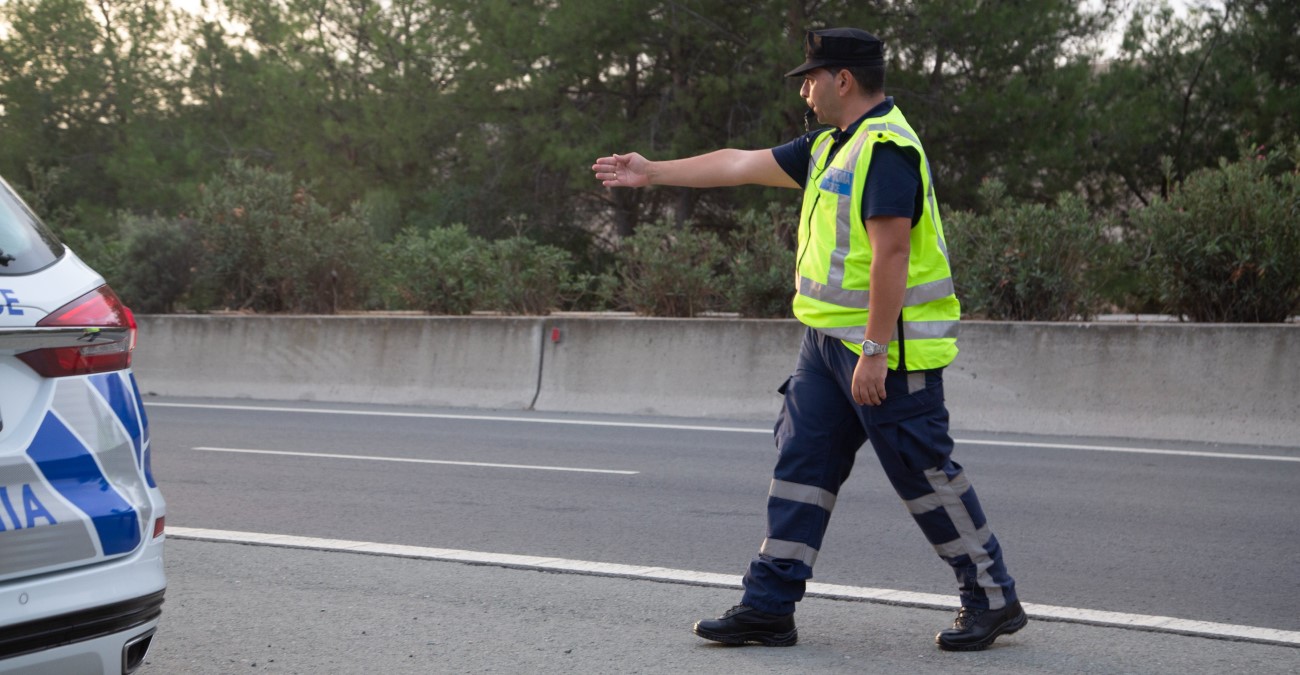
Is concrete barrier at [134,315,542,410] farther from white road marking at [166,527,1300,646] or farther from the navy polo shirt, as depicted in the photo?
the navy polo shirt

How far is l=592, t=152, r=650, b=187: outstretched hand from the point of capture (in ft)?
16.9

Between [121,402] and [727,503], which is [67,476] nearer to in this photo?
[121,402]

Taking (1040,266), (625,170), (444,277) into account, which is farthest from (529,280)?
(625,170)

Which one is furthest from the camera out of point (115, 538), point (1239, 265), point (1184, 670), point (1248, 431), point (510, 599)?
point (1239, 265)

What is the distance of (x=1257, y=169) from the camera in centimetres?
1220

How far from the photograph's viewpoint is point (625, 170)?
5.23 metres

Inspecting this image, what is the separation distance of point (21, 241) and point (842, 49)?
2.57m

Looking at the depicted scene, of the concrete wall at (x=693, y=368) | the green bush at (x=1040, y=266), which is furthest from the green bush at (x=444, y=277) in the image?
the green bush at (x=1040, y=266)

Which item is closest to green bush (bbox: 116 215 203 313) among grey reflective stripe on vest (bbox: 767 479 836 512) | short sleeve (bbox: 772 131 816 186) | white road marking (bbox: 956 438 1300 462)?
white road marking (bbox: 956 438 1300 462)

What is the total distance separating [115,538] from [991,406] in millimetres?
8885

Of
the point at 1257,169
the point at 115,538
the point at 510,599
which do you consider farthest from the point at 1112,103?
the point at 115,538

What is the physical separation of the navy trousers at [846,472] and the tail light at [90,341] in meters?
2.11

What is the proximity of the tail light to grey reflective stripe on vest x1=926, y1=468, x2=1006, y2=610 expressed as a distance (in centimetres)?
246

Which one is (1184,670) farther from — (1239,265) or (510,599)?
(1239,265)
